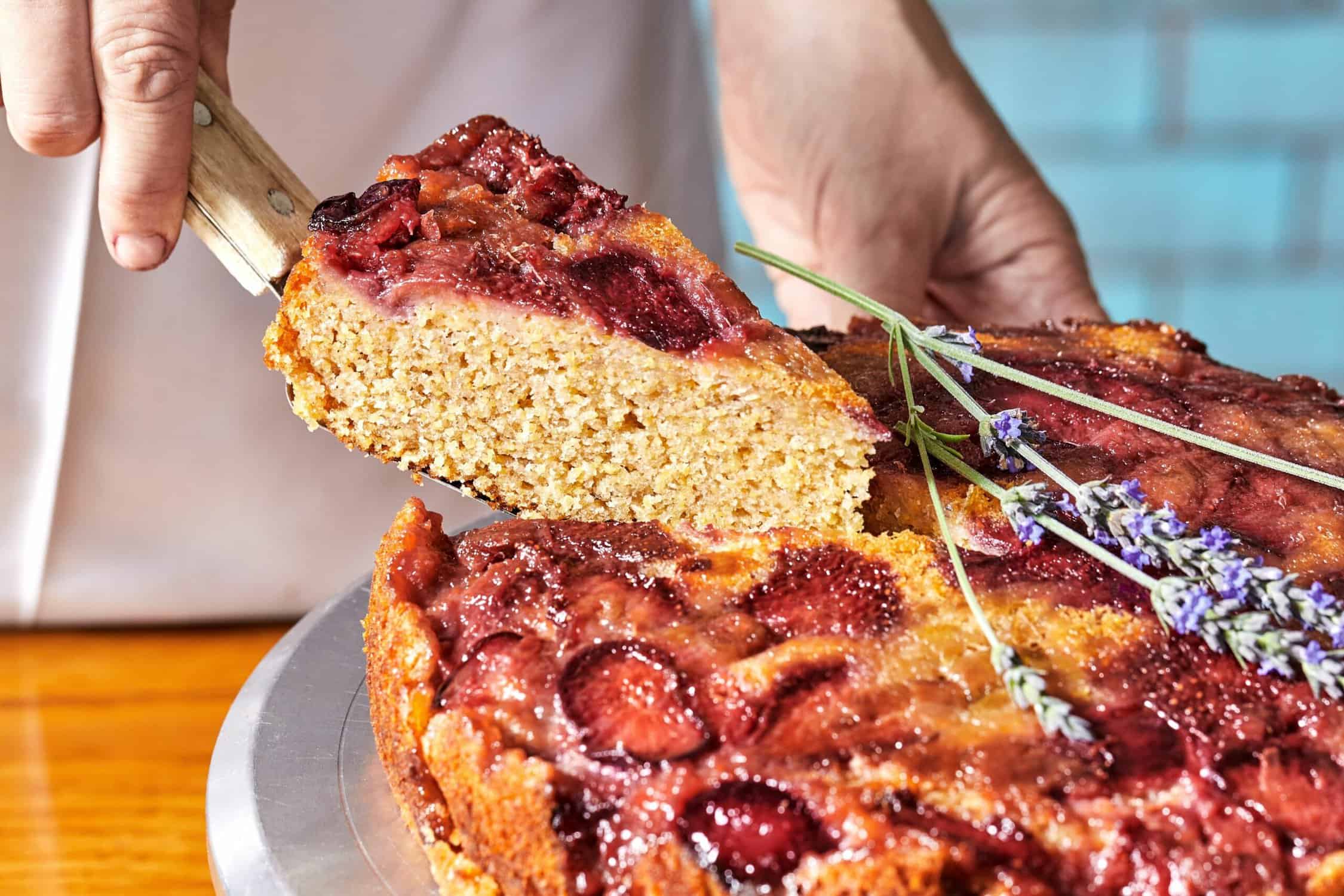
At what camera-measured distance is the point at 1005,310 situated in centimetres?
283

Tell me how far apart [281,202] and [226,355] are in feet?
3.63

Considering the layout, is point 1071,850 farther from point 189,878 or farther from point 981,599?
point 189,878

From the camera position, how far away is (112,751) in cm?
191

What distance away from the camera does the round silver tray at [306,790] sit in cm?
133

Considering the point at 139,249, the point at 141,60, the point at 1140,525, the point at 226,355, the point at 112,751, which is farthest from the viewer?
the point at 226,355

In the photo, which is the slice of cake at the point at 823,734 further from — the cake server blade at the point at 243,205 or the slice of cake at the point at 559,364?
the cake server blade at the point at 243,205

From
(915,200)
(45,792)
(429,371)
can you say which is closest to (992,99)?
(915,200)

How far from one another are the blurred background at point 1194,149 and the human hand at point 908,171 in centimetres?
148

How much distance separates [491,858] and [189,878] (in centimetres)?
63

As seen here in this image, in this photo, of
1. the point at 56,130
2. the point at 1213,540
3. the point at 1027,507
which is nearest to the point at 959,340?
the point at 1027,507

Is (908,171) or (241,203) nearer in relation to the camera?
(241,203)

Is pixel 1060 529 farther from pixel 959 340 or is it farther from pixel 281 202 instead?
pixel 281 202

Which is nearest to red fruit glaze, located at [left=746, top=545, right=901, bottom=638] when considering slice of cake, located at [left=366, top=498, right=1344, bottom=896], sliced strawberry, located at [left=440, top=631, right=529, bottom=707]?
slice of cake, located at [left=366, top=498, right=1344, bottom=896]

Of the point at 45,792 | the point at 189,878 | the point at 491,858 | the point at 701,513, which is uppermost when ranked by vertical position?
the point at 701,513
